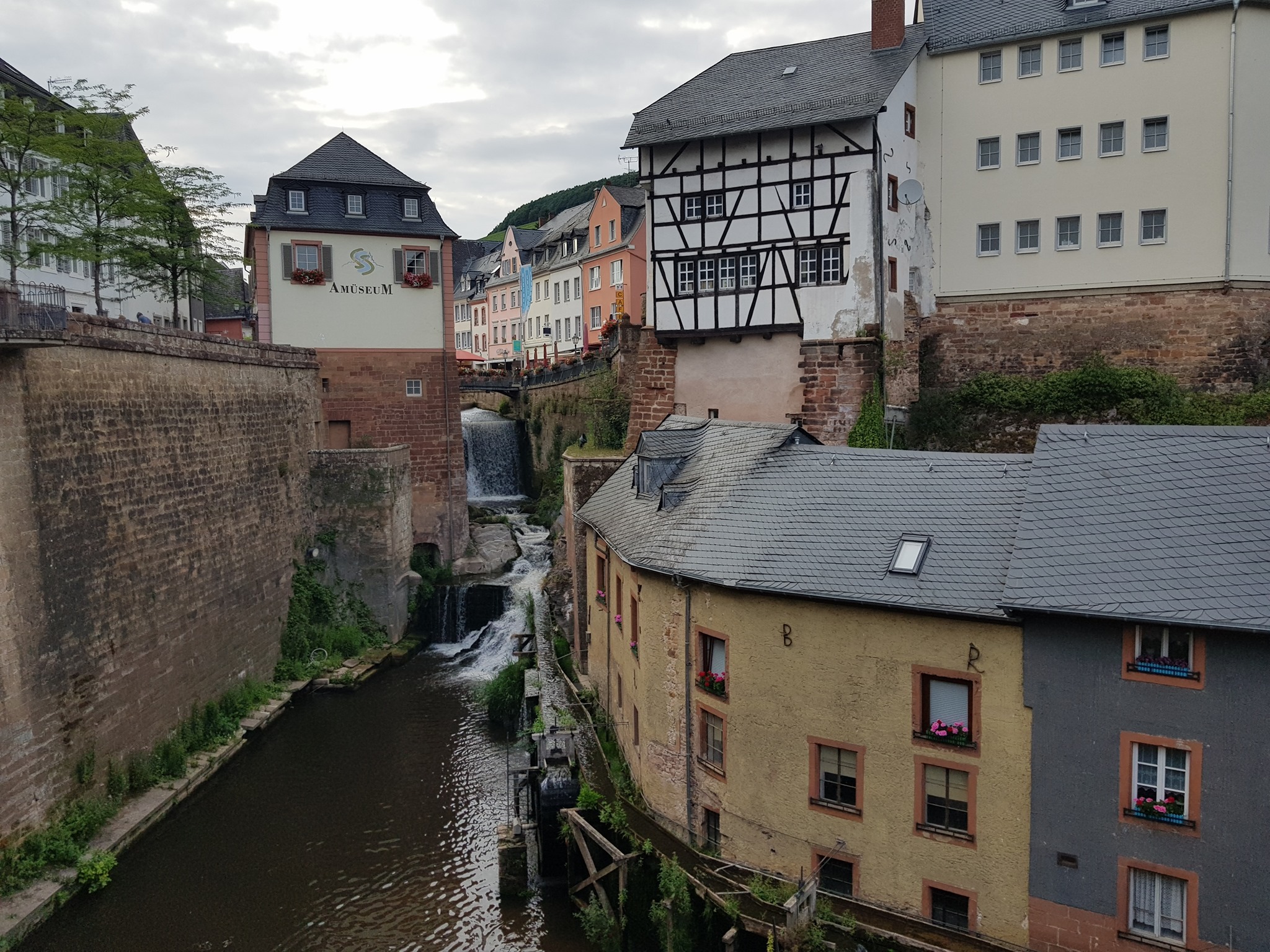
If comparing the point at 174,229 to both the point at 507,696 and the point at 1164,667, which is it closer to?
the point at 507,696

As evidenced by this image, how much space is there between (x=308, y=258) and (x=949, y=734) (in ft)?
84.6

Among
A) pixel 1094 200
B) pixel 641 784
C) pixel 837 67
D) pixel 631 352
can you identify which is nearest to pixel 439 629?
pixel 631 352

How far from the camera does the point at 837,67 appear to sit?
26.2 m

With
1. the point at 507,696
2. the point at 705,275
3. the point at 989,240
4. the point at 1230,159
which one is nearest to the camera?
the point at 507,696

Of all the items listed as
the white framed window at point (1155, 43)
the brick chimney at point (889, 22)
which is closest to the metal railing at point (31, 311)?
the brick chimney at point (889, 22)

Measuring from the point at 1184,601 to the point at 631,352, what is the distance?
19.9 metres

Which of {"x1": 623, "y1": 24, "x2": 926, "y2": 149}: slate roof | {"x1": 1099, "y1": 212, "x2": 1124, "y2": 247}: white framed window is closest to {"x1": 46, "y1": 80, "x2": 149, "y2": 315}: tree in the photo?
{"x1": 623, "y1": 24, "x2": 926, "y2": 149}: slate roof

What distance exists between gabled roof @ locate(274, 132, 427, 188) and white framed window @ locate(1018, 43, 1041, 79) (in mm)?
17723

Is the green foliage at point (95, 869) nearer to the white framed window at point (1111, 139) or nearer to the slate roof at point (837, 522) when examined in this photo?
the slate roof at point (837, 522)

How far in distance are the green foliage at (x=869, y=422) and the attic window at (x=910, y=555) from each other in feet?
40.7

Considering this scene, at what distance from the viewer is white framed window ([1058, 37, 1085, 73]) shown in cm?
2516

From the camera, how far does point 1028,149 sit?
85.3 ft

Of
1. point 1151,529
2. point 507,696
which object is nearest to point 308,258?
point 507,696

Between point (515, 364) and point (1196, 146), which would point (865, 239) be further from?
point (515, 364)
